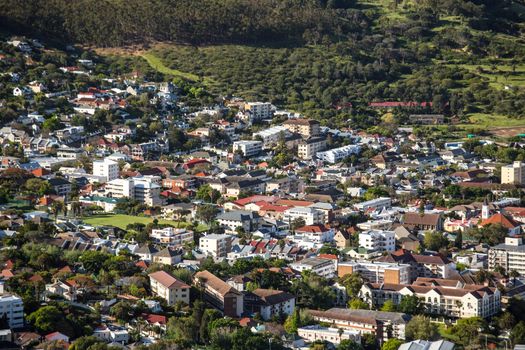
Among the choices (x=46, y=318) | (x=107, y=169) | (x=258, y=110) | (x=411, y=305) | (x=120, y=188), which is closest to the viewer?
(x=46, y=318)

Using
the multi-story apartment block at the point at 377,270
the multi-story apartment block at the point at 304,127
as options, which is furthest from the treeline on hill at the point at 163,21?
the multi-story apartment block at the point at 377,270

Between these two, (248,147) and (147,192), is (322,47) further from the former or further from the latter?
(147,192)

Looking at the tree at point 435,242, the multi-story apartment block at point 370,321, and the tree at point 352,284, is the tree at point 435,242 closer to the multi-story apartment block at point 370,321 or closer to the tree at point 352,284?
the tree at point 352,284

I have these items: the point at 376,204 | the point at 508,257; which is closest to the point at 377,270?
the point at 508,257

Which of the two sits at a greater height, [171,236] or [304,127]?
[304,127]

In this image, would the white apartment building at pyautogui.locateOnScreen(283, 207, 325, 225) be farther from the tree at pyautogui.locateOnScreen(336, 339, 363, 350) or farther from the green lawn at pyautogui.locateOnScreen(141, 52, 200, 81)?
the green lawn at pyautogui.locateOnScreen(141, 52, 200, 81)
